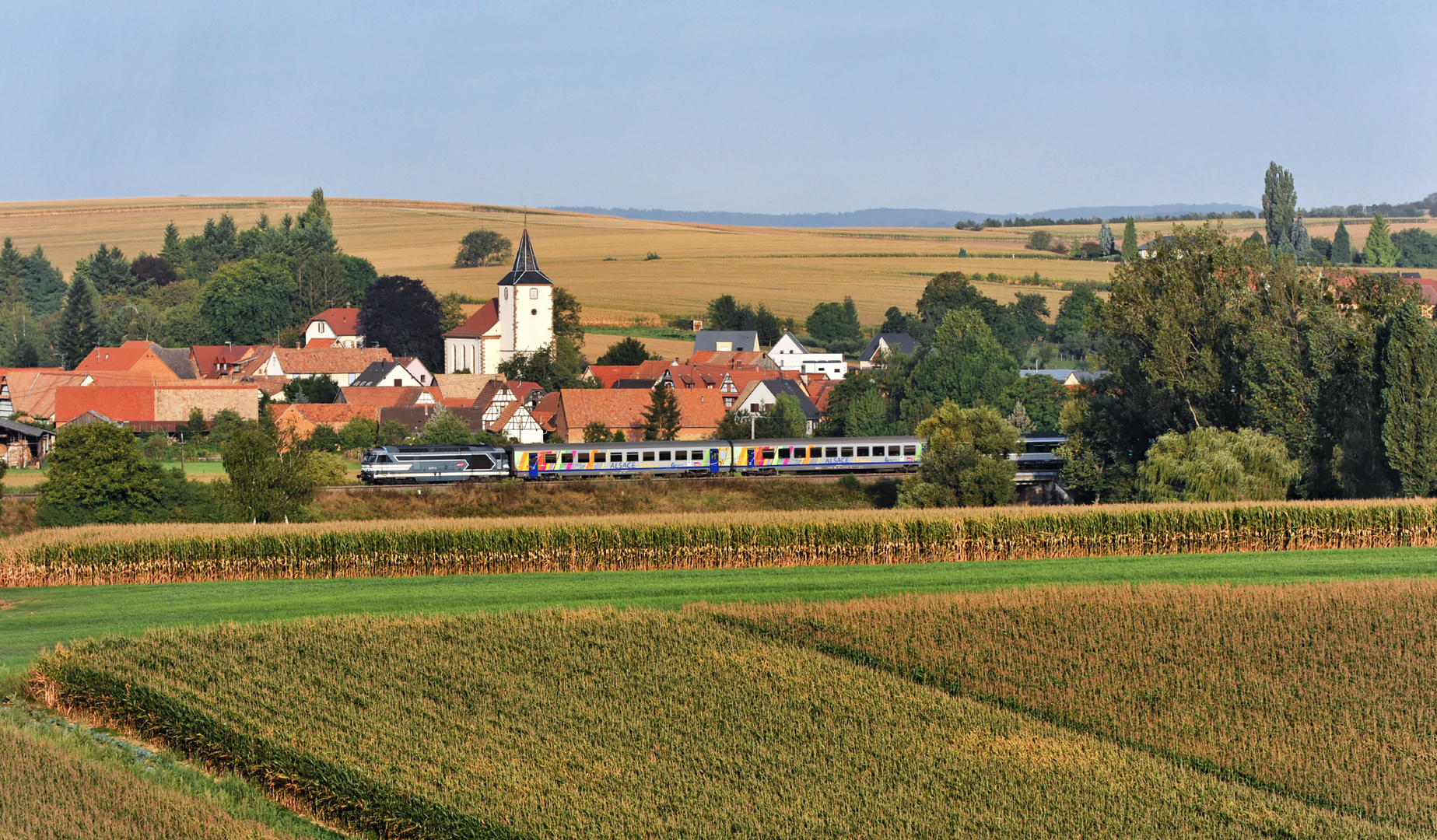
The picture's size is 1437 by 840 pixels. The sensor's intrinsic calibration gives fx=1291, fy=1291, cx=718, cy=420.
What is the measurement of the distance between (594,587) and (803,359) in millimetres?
94806

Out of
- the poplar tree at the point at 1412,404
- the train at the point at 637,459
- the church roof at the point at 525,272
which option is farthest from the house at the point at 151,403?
the poplar tree at the point at 1412,404

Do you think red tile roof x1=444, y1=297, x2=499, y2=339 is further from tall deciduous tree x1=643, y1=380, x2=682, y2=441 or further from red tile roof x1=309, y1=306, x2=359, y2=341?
tall deciduous tree x1=643, y1=380, x2=682, y2=441

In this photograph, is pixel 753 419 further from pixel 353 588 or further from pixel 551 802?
pixel 551 802

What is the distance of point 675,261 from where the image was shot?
169 metres

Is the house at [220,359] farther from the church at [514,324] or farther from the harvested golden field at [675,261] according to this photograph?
the harvested golden field at [675,261]

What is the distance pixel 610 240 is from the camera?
7308 inches

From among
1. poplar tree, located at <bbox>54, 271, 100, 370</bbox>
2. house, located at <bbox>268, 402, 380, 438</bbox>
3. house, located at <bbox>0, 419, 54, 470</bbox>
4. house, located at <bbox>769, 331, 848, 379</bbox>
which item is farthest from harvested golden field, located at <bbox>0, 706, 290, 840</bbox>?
poplar tree, located at <bbox>54, 271, 100, 370</bbox>

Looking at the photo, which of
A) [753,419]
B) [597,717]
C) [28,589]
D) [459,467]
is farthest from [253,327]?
[597,717]

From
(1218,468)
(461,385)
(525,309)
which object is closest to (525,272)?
(525,309)

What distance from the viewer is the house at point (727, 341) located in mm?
124000

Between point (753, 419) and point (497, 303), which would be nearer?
point (753, 419)

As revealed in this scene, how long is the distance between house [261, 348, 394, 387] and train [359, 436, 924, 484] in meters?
55.6

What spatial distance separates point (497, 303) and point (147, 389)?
4393 cm

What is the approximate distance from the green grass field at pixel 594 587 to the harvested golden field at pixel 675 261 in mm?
104549
